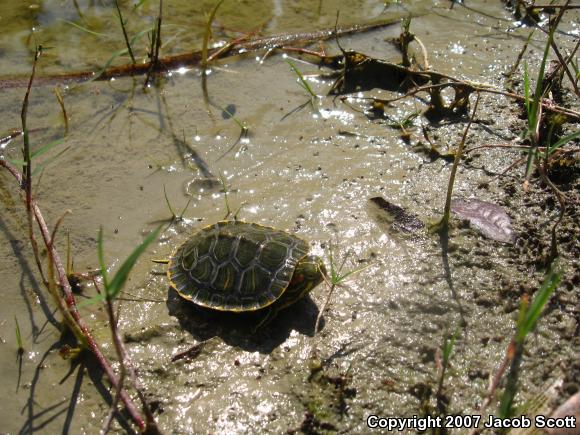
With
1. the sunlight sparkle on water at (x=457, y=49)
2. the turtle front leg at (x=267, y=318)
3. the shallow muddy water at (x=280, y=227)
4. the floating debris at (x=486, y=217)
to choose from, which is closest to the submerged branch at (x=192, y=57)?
the shallow muddy water at (x=280, y=227)

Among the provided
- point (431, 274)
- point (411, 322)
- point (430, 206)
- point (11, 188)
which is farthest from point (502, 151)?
point (11, 188)

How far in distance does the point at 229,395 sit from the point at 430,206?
199cm

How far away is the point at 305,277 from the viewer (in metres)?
3.24

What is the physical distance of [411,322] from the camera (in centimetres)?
316

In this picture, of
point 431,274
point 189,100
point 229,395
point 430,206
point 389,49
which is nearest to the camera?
point 229,395

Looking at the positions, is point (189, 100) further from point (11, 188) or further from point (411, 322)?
point (411, 322)

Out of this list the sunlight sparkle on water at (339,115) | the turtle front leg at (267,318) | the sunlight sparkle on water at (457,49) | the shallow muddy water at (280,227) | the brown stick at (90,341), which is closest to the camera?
the brown stick at (90,341)

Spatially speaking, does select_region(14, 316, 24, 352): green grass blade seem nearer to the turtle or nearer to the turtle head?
the turtle

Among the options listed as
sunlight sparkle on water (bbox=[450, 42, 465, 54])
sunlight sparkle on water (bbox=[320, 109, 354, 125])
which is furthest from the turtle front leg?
sunlight sparkle on water (bbox=[450, 42, 465, 54])

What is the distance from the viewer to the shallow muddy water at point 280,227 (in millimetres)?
2891

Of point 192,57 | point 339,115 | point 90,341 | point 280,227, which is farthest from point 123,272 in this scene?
point 192,57

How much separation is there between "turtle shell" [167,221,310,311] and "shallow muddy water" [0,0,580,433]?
180 millimetres

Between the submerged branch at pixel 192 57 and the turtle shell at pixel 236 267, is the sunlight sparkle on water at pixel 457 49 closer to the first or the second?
the submerged branch at pixel 192 57

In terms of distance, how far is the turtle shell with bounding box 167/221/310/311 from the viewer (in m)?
3.22
